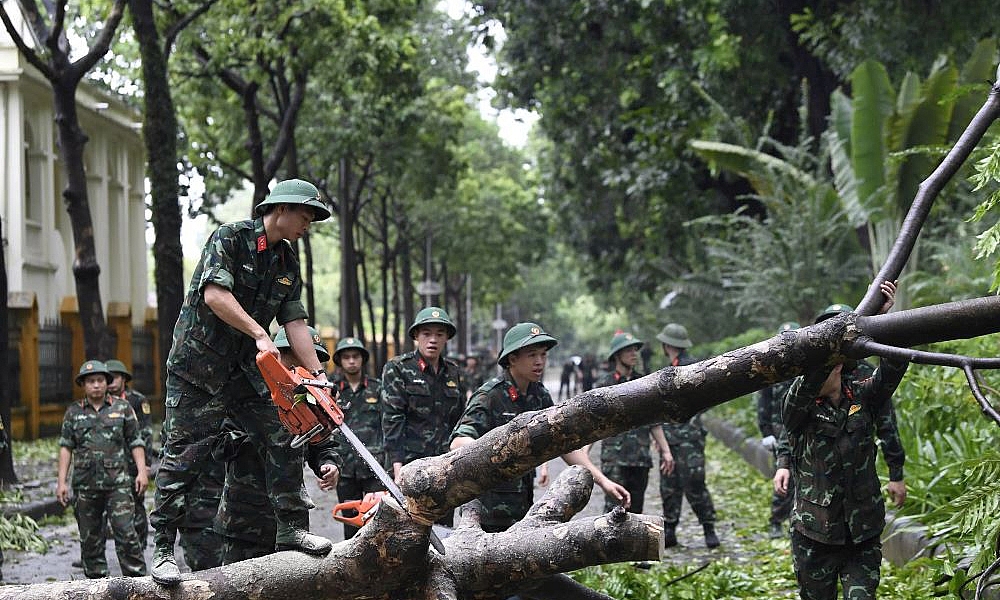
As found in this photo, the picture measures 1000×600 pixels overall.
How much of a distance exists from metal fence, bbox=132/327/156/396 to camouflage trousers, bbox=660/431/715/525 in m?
19.1

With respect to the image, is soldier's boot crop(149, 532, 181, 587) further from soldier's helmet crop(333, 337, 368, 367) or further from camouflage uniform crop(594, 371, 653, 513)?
camouflage uniform crop(594, 371, 653, 513)

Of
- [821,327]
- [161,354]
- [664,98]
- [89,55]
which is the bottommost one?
[821,327]

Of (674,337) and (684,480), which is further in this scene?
(674,337)

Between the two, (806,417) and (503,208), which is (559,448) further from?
(503,208)

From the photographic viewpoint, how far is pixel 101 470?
31.1 ft

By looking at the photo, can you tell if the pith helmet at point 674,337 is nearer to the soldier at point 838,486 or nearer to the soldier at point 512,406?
the soldier at point 512,406

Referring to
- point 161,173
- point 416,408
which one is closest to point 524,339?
point 416,408

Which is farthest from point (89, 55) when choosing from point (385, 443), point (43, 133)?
point (43, 133)

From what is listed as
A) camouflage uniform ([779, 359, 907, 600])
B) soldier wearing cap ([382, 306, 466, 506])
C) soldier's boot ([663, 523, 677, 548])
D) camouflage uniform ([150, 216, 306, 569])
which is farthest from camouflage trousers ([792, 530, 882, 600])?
soldier's boot ([663, 523, 677, 548])

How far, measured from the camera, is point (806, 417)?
19.7 feet

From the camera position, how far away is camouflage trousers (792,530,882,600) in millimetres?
5895

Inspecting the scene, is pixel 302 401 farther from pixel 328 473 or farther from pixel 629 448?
pixel 629 448

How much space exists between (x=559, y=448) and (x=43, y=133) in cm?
2583

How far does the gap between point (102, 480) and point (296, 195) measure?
463 cm
